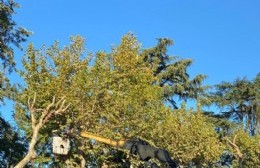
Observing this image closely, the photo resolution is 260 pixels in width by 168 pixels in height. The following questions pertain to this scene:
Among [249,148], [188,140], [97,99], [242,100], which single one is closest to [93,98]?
[97,99]

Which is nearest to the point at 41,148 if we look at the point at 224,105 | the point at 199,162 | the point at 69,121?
the point at 69,121

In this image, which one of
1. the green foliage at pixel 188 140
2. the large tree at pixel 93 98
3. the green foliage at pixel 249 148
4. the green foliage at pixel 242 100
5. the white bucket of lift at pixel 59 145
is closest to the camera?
the white bucket of lift at pixel 59 145

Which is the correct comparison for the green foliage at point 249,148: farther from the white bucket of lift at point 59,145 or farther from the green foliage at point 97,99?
the white bucket of lift at point 59,145

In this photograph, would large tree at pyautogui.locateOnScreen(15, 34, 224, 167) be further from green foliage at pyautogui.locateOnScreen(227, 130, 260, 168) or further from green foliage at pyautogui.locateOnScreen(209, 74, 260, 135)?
green foliage at pyautogui.locateOnScreen(209, 74, 260, 135)

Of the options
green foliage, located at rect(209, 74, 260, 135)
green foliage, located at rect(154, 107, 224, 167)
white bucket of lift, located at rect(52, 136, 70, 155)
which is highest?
green foliage, located at rect(209, 74, 260, 135)

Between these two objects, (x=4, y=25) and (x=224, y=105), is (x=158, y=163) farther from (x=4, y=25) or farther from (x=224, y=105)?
(x=224, y=105)

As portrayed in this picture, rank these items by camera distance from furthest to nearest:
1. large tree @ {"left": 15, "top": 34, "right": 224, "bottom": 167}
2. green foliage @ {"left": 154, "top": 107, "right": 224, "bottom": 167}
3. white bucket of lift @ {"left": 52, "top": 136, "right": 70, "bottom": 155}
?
1. green foliage @ {"left": 154, "top": 107, "right": 224, "bottom": 167}
2. large tree @ {"left": 15, "top": 34, "right": 224, "bottom": 167}
3. white bucket of lift @ {"left": 52, "top": 136, "right": 70, "bottom": 155}

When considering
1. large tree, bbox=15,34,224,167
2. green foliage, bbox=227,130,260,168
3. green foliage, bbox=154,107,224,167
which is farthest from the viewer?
green foliage, bbox=227,130,260,168

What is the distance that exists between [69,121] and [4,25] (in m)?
5.57

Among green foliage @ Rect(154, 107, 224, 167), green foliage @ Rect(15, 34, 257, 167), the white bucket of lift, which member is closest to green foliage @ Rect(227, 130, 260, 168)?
green foliage @ Rect(154, 107, 224, 167)

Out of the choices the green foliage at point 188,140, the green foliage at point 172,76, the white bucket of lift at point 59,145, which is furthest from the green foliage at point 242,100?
the white bucket of lift at point 59,145

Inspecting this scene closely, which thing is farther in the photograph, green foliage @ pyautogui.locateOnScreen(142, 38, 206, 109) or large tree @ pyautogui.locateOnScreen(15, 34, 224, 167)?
green foliage @ pyautogui.locateOnScreen(142, 38, 206, 109)

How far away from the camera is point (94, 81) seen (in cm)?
2402

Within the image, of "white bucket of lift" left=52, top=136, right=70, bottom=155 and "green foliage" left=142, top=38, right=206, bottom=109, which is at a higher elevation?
"green foliage" left=142, top=38, right=206, bottom=109
